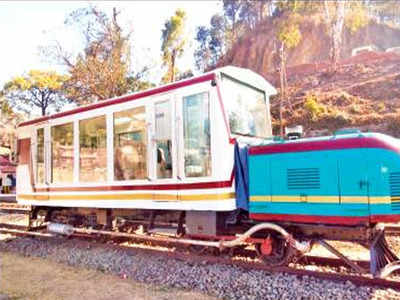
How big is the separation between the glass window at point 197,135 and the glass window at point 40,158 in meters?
4.56

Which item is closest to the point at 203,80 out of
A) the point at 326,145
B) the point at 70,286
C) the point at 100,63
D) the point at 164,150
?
the point at 164,150

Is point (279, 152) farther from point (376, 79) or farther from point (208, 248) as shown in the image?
point (376, 79)

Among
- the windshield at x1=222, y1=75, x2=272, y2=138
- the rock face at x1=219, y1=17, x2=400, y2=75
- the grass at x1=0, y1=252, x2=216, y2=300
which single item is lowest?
the grass at x1=0, y1=252, x2=216, y2=300

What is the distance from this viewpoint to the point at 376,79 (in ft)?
89.1

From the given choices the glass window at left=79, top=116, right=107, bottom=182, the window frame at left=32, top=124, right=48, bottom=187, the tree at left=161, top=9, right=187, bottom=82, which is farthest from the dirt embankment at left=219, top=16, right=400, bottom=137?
Answer: the window frame at left=32, top=124, right=48, bottom=187

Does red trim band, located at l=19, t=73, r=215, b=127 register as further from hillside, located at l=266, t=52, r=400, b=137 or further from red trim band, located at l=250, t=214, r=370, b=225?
hillside, located at l=266, t=52, r=400, b=137

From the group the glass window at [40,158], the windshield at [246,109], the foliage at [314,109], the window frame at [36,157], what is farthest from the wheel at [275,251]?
the foliage at [314,109]

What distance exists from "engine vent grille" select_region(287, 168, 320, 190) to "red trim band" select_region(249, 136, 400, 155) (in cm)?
30

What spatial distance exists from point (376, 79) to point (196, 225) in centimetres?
2601

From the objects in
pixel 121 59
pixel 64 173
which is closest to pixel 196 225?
pixel 64 173

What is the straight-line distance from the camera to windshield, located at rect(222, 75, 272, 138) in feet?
19.5

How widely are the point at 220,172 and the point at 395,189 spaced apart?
2.41 meters

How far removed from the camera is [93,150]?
7.64 metres

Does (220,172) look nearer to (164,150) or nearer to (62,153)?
(164,150)
